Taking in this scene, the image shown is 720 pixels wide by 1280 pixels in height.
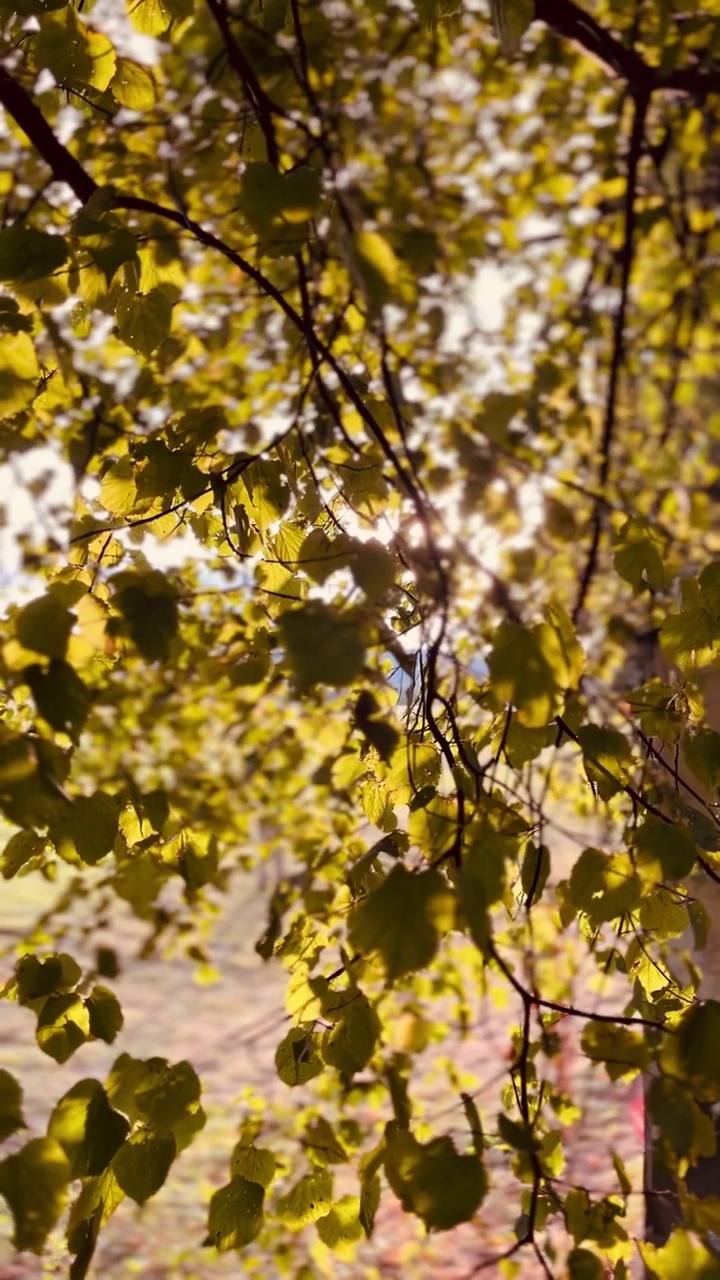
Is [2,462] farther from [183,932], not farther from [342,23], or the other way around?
[342,23]

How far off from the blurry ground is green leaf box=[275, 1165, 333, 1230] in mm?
767

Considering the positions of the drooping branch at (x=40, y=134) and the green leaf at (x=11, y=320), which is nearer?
the green leaf at (x=11, y=320)

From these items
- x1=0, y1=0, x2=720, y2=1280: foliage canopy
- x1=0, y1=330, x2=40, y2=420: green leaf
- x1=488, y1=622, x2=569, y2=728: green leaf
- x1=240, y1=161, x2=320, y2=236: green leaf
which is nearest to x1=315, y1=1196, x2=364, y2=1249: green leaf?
x1=0, y1=0, x2=720, y2=1280: foliage canopy

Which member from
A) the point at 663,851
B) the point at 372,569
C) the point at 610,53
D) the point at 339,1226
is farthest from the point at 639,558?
the point at 610,53

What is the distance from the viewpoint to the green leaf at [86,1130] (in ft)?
2.49

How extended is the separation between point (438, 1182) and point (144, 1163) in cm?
32

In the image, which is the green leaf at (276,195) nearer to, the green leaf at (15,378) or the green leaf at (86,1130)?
the green leaf at (15,378)

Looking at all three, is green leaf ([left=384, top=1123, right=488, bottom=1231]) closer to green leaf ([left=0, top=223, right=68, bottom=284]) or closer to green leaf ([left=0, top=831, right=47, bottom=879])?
green leaf ([left=0, top=831, right=47, bottom=879])

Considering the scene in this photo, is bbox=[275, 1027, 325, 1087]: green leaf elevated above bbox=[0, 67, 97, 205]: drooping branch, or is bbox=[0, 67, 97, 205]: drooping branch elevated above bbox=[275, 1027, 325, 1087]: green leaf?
bbox=[0, 67, 97, 205]: drooping branch

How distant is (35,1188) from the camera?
68 centimetres

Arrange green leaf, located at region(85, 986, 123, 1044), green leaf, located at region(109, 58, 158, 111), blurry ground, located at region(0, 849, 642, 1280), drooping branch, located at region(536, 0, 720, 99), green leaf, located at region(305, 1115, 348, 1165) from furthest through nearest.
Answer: blurry ground, located at region(0, 849, 642, 1280)
drooping branch, located at region(536, 0, 720, 99)
green leaf, located at region(109, 58, 158, 111)
green leaf, located at region(305, 1115, 348, 1165)
green leaf, located at region(85, 986, 123, 1044)

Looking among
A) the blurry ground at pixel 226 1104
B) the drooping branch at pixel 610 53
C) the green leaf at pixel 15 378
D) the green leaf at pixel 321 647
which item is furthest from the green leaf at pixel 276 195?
the drooping branch at pixel 610 53

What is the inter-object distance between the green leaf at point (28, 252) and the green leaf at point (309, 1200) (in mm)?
985

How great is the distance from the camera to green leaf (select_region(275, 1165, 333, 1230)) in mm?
1058
